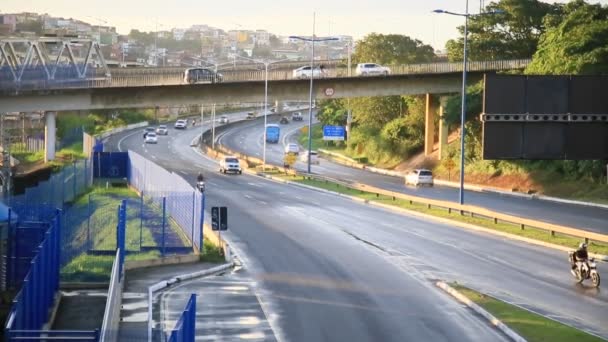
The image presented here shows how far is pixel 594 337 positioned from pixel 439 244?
19580mm

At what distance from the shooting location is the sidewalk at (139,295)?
2486cm

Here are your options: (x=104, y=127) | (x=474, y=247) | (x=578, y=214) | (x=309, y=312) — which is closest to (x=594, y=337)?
(x=309, y=312)

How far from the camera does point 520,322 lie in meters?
27.1

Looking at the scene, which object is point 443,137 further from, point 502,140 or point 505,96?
point 502,140

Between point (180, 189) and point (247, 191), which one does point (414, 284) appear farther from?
point (247, 191)

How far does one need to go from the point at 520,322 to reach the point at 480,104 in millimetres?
64204

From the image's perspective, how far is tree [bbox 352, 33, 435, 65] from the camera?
129125mm

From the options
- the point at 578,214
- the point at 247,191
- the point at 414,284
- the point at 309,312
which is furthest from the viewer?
the point at 247,191

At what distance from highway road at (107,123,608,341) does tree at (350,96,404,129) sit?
5972 centimetres

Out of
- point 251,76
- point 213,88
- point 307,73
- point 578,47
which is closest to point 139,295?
point 578,47

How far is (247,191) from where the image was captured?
71500 mm

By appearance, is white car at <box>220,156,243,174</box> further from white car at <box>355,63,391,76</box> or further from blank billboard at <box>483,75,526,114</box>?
blank billboard at <box>483,75,526,114</box>

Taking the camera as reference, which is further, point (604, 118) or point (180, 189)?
point (180, 189)

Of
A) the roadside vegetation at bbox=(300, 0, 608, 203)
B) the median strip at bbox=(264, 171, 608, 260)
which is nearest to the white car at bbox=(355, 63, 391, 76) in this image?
the roadside vegetation at bbox=(300, 0, 608, 203)
